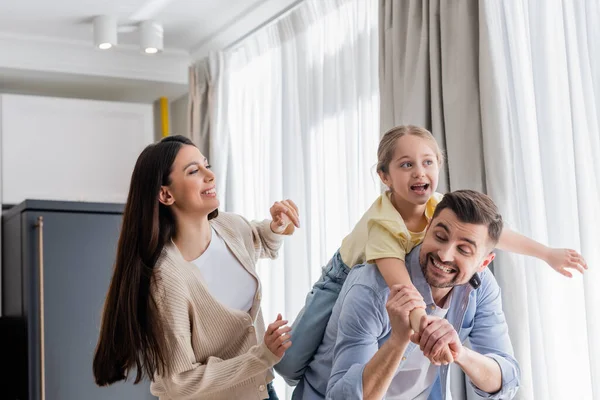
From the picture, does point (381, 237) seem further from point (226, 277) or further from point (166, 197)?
point (166, 197)

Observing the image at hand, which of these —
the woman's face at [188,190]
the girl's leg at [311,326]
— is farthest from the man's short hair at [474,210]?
the woman's face at [188,190]

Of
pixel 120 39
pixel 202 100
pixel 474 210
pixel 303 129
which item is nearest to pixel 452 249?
pixel 474 210

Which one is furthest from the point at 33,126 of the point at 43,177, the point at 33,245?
the point at 33,245

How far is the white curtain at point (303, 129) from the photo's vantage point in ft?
10.6

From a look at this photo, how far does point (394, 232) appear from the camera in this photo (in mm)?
1929

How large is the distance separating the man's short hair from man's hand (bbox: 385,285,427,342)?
22 centimetres

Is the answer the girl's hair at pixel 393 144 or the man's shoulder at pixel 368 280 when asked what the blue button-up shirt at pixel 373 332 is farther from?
the girl's hair at pixel 393 144

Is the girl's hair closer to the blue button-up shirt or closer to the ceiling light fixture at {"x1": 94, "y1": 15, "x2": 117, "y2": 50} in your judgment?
the blue button-up shirt

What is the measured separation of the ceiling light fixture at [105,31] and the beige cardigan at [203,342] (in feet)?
6.37

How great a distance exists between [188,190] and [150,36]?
6.41ft

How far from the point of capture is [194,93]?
4.38m

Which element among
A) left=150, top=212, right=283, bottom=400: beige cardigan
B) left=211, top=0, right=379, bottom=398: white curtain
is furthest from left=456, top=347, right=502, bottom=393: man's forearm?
left=211, top=0, right=379, bottom=398: white curtain

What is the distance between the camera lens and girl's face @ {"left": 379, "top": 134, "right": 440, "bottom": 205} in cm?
201

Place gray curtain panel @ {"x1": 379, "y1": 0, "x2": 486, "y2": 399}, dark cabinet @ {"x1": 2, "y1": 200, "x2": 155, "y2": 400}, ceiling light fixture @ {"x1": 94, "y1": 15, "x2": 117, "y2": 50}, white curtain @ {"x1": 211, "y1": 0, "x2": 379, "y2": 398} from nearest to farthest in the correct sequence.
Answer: gray curtain panel @ {"x1": 379, "y1": 0, "x2": 486, "y2": 399} < white curtain @ {"x1": 211, "y1": 0, "x2": 379, "y2": 398} < dark cabinet @ {"x1": 2, "y1": 200, "x2": 155, "y2": 400} < ceiling light fixture @ {"x1": 94, "y1": 15, "x2": 117, "y2": 50}
